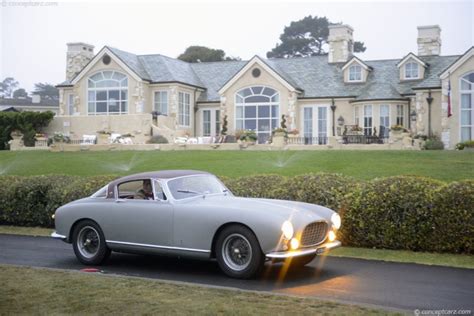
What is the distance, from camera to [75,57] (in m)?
44.8

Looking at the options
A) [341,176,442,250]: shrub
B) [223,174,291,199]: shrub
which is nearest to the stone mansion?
[223,174,291,199]: shrub

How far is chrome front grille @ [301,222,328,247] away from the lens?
8492 mm

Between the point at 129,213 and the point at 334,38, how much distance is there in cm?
3355

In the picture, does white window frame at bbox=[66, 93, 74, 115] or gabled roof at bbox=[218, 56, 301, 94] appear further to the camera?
white window frame at bbox=[66, 93, 74, 115]

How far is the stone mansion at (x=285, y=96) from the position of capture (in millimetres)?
33312

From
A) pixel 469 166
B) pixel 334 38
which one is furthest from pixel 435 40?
pixel 469 166

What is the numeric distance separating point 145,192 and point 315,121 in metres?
28.0

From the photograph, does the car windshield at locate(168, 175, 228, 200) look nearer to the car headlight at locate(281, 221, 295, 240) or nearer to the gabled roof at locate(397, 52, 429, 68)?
the car headlight at locate(281, 221, 295, 240)

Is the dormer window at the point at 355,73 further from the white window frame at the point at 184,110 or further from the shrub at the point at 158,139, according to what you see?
the shrub at the point at 158,139

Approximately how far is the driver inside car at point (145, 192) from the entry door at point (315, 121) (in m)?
27.3

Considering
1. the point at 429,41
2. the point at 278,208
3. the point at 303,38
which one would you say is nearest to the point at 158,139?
the point at 429,41

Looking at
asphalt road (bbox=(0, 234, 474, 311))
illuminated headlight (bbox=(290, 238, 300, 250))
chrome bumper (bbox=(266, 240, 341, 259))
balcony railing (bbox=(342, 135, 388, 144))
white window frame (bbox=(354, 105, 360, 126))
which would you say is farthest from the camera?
white window frame (bbox=(354, 105, 360, 126))

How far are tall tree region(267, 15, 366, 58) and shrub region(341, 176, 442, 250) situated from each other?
2754 inches

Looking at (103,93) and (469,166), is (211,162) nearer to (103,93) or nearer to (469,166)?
(469,166)
